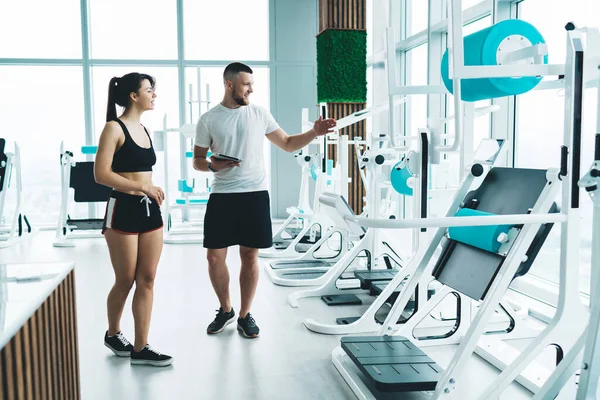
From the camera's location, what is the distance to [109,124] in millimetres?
2777

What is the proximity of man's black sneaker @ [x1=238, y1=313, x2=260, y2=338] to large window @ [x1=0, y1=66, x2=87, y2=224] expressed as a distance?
19.7 ft

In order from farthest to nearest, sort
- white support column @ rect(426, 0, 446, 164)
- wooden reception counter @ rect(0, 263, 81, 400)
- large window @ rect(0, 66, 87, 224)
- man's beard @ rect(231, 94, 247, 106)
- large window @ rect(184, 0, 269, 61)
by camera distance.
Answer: large window @ rect(184, 0, 269, 61) → large window @ rect(0, 66, 87, 224) → white support column @ rect(426, 0, 446, 164) → man's beard @ rect(231, 94, 247, 106) → wooden reception counter @ rect(0, 263, 81, 400)

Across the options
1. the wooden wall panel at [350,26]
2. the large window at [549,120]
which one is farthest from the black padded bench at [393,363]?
the wooden wall panel at [350,26]

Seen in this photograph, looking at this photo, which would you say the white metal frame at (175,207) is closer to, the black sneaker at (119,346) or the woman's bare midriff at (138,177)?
the black sneaker at (119,346)

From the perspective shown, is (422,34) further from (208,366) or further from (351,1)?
(208,366)

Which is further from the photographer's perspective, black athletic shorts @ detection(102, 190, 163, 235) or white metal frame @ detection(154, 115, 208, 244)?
white metal frame @ detection(154, 115, 208, 244)

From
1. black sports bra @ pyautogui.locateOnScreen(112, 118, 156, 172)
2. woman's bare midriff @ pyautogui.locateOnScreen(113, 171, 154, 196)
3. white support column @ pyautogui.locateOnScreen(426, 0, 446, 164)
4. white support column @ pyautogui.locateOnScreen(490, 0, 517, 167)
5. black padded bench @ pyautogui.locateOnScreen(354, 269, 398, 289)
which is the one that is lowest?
black padded bench @ pyautogui.locateOnScreen(354, 269, 398, 289)

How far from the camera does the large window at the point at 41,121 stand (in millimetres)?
8344

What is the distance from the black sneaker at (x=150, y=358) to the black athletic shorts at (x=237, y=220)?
0.68 meters

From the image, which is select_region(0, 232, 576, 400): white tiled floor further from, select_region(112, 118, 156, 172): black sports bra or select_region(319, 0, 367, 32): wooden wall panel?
select_region(319, 0, 367, 32): wooden wall panel

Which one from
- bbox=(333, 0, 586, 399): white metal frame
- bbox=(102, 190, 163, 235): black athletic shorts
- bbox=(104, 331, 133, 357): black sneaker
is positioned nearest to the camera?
→ bbox=(333, 0, 586, 399): white metal frame

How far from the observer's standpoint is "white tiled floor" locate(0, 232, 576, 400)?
2691mm

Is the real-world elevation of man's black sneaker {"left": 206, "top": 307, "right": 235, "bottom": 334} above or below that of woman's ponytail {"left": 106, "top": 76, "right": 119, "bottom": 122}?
below

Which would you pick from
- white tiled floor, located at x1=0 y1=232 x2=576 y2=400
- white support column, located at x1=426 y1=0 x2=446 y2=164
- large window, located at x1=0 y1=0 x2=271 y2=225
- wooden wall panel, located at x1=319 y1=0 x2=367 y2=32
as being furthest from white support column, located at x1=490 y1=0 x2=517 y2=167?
large window, located at x1=0 y1=0 x2=271 y2=225
